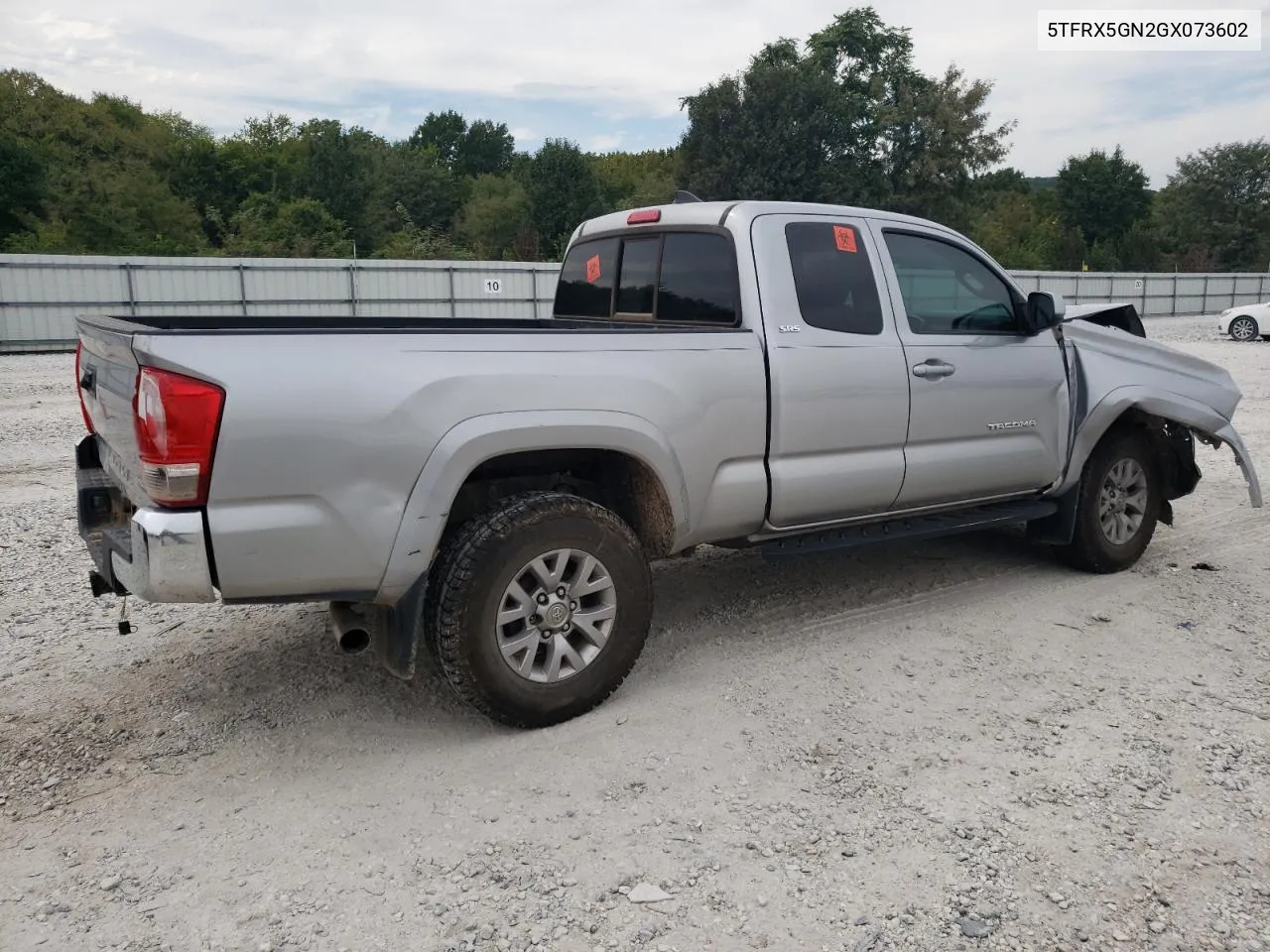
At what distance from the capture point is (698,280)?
4559 mm

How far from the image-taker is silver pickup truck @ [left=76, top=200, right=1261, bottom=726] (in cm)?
312

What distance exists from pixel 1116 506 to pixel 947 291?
1.73m

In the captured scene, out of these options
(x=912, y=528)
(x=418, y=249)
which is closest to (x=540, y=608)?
(x=912, y=528)

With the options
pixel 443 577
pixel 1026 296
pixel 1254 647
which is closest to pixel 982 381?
pixel 1026 296

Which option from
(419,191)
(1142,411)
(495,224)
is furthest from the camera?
(419,191)

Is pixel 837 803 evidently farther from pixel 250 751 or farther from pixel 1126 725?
pixel 250 751

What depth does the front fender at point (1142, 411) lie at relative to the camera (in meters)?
5.39

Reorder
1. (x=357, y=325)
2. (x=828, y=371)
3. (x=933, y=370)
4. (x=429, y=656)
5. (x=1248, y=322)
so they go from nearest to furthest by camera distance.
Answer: (x=357, y=325)
(x=828, y=371)
(x=429, y=656)
(x=933, y=370)
(x=1248, y=322)

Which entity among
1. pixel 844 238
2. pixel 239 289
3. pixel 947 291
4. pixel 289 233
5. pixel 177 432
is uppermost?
pixel 289 233

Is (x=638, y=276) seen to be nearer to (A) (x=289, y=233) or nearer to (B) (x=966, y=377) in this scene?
(B) (x=966, y=377)

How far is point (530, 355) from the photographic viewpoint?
359 centimetres

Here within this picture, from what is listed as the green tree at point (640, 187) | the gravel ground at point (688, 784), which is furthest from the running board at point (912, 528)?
the green tree at point (640, 187)

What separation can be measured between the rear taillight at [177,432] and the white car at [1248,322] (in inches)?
1054

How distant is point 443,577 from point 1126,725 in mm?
2569
